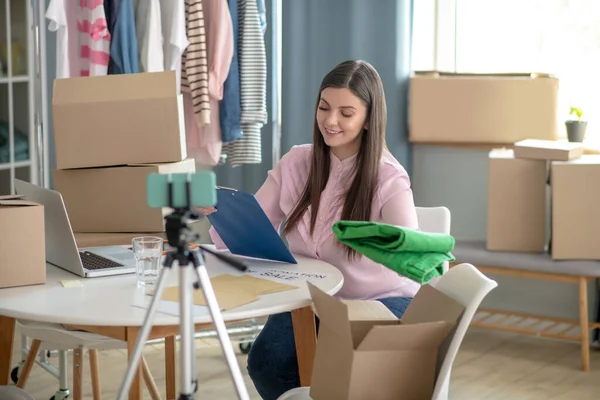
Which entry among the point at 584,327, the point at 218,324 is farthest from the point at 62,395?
the point at 584,327

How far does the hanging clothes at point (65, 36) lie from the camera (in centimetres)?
344

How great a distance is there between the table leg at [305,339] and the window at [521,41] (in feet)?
7.61

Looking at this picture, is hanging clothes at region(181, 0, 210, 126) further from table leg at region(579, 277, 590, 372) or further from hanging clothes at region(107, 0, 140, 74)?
table leg at region(579, 277, 590, 372)

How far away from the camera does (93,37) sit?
3.45 meters

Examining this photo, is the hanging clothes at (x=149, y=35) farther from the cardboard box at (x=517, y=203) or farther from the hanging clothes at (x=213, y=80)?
the cardboard box at (x=517, y=203)

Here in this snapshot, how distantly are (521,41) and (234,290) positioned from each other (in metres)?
2.57

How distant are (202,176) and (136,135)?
4.76ft

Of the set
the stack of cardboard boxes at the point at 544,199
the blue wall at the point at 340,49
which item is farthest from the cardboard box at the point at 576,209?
the blue wall at the point at 340,49

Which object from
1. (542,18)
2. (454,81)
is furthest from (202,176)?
(542,18)

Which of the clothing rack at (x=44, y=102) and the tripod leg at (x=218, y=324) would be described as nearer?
the tripod leg at (x=218, y=324)

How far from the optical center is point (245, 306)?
6.59 ft

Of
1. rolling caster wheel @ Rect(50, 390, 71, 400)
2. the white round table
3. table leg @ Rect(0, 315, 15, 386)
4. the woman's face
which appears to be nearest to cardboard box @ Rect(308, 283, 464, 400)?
the white round table

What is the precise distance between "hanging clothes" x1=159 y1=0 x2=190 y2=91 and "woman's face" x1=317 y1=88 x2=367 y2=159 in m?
1.18

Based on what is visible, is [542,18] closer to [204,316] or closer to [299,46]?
[299,46]
